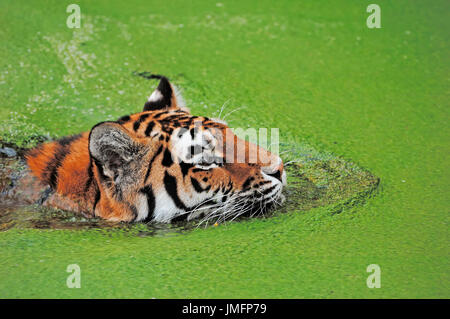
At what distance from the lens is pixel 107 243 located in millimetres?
3168

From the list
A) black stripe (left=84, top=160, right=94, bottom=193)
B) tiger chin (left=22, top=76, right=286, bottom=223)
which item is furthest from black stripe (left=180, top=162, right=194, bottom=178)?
black stripe (left=84, top=160, right=94, bottom=193)

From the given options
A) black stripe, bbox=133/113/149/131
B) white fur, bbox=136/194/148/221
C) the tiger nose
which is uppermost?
black stripe, bbox=133/113/149/131

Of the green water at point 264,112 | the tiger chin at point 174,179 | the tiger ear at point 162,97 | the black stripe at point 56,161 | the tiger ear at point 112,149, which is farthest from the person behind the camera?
the tiger ear at point 162,97

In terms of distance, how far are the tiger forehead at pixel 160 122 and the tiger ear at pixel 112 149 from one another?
132mm

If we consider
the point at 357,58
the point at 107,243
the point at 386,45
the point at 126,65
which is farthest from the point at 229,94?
the point at 107,243

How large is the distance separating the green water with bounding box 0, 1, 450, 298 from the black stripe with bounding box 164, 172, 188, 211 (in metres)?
0.21

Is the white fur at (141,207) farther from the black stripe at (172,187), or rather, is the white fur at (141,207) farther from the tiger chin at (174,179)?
the black stripe at (172,187)

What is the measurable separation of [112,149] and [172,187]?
0.40 meters

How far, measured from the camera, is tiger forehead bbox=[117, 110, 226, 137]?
11.3ft

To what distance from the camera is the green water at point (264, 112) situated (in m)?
2.83

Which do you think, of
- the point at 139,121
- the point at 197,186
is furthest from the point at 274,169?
the point at 139,121

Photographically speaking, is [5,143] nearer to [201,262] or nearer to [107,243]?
[107,243]

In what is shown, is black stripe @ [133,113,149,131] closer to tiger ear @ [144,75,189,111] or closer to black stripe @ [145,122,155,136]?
black stripe @ [145,122,155,136]

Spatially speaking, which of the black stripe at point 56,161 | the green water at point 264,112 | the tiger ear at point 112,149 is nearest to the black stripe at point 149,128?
the tiger ear at point 112,149
